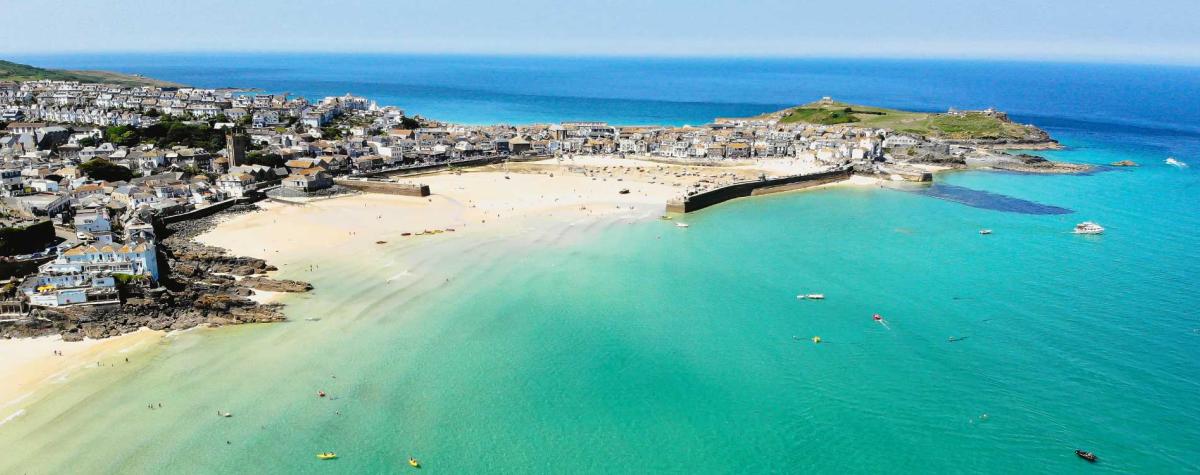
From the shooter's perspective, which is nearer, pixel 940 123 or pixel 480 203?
pixel 480 203

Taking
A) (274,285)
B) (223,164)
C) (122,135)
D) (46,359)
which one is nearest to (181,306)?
(274,285)

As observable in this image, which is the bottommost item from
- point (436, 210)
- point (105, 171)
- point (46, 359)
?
point (46, 359)

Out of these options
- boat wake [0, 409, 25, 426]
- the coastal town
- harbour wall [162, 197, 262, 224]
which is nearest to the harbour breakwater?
the coastal town

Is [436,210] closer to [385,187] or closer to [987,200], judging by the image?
[385,187]

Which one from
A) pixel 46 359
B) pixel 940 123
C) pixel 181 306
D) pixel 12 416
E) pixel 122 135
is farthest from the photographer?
pixel 940 123

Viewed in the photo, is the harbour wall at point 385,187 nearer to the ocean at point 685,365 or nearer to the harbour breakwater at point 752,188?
the ocean at point 685,365

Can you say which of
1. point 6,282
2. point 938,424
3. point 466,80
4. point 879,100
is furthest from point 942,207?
point 466,80
